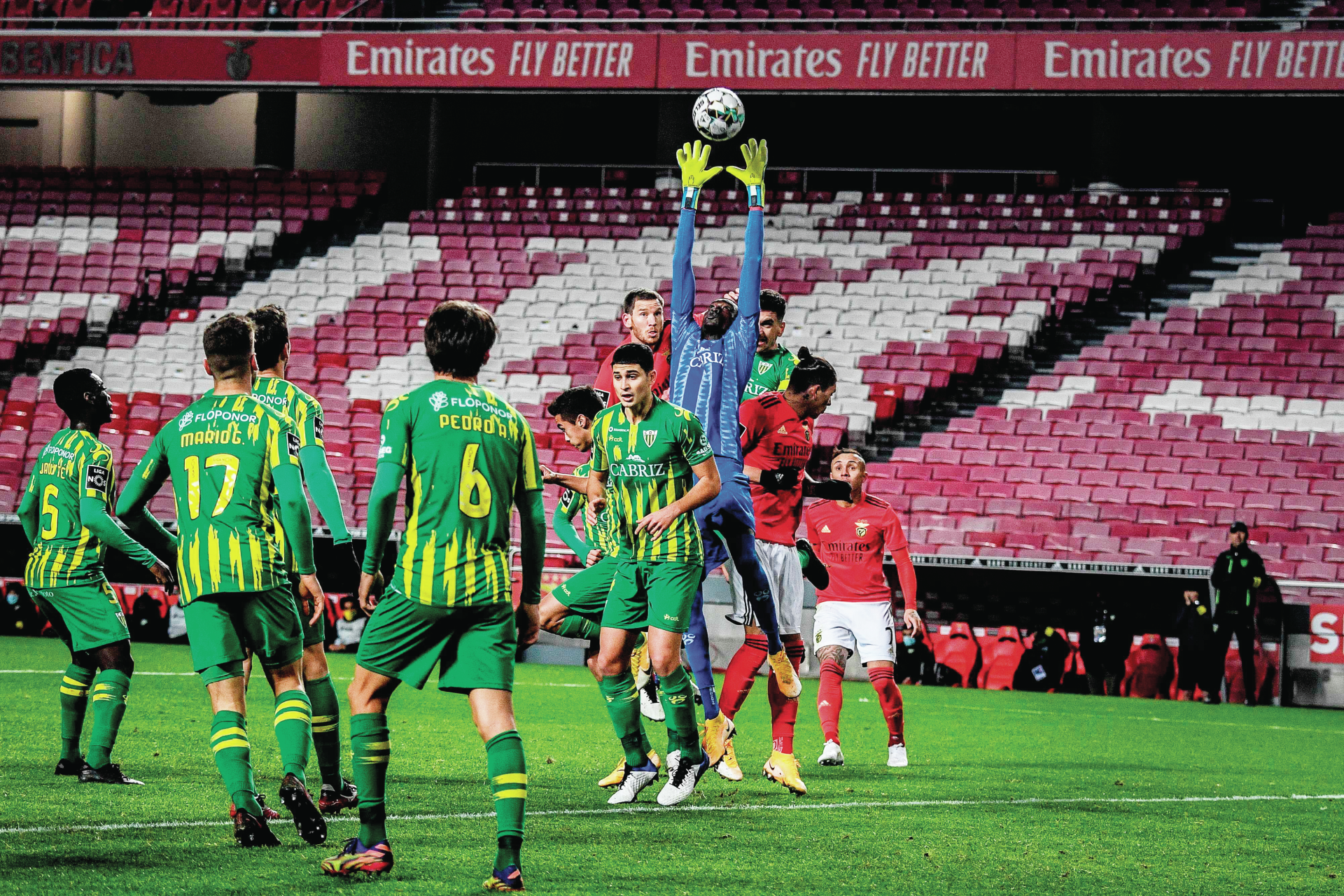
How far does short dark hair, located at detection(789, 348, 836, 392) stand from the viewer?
8.38m

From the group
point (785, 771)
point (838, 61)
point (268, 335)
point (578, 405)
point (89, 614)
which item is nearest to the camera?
point (268, 335)

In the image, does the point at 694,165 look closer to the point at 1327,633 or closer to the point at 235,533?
the point at 235,533

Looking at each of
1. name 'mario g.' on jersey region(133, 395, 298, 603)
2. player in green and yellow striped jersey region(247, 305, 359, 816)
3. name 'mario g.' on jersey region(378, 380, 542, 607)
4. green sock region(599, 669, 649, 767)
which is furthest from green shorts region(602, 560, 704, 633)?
name 'mario g.' on jersey region(378, 380, 542, 607)

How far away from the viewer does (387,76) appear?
75.7 feet

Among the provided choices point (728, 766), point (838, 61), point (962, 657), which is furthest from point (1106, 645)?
point (838, 61)

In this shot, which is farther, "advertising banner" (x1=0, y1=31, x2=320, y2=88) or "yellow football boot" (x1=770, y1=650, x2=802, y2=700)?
"advertising banner" (x1=0, y1=31, x2=320, y2=88)

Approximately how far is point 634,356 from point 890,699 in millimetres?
3401

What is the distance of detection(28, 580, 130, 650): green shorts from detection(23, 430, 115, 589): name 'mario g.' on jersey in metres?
0.04

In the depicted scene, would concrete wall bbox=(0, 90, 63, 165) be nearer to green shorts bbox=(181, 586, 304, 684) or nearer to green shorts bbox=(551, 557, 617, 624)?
green shorts bbox=(551, 557, 617, 624)

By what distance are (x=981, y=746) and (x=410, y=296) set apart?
1431 centimetres

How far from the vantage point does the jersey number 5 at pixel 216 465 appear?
19.0 ft

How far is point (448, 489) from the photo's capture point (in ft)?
16.8

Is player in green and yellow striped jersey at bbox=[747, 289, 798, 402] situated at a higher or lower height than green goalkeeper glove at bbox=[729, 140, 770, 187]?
lower

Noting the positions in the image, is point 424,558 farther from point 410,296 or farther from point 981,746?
point 410,296
